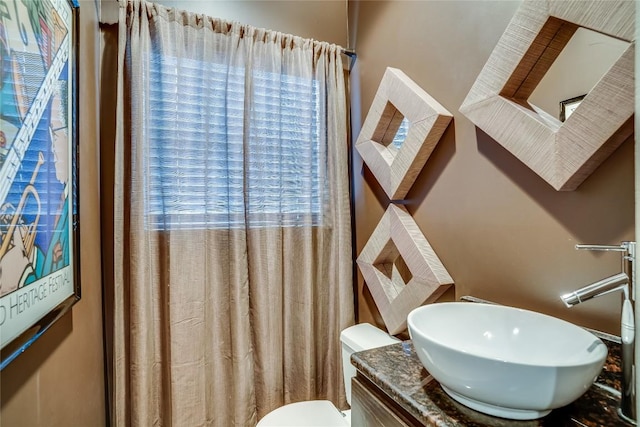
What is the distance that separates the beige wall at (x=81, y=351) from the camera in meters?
0.67

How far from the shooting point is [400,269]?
157 cm

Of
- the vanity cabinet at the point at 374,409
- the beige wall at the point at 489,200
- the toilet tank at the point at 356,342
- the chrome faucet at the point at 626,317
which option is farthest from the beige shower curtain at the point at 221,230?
the chrome faucet at the point at 626,317

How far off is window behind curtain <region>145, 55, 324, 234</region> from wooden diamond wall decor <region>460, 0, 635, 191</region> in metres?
0.88

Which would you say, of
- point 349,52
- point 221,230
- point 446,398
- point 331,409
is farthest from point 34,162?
point 349,52

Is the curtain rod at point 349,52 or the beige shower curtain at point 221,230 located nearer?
the beige shower curtain at point 221,230

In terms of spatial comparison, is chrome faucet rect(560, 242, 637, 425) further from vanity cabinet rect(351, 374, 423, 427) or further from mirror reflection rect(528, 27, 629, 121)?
mirror reflection rect(528, 27, 629, 121)

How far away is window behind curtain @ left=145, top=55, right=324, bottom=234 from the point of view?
1485 millimetres

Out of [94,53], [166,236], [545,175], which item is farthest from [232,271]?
[545,175]

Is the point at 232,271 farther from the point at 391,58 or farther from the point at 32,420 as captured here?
the point at 391,58

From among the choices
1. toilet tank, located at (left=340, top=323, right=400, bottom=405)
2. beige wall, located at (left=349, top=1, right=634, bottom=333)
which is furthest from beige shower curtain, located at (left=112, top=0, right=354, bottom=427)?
beige wall, located at (left=349, top=1, right=634, bottom=333)

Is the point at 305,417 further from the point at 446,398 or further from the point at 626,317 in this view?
the point at 626,317

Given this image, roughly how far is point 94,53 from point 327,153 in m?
1.12

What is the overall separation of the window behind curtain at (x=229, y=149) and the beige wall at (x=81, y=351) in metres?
0.24

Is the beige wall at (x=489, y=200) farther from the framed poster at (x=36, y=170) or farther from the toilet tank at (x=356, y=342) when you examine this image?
the framed poster at (x=36, y=170)
